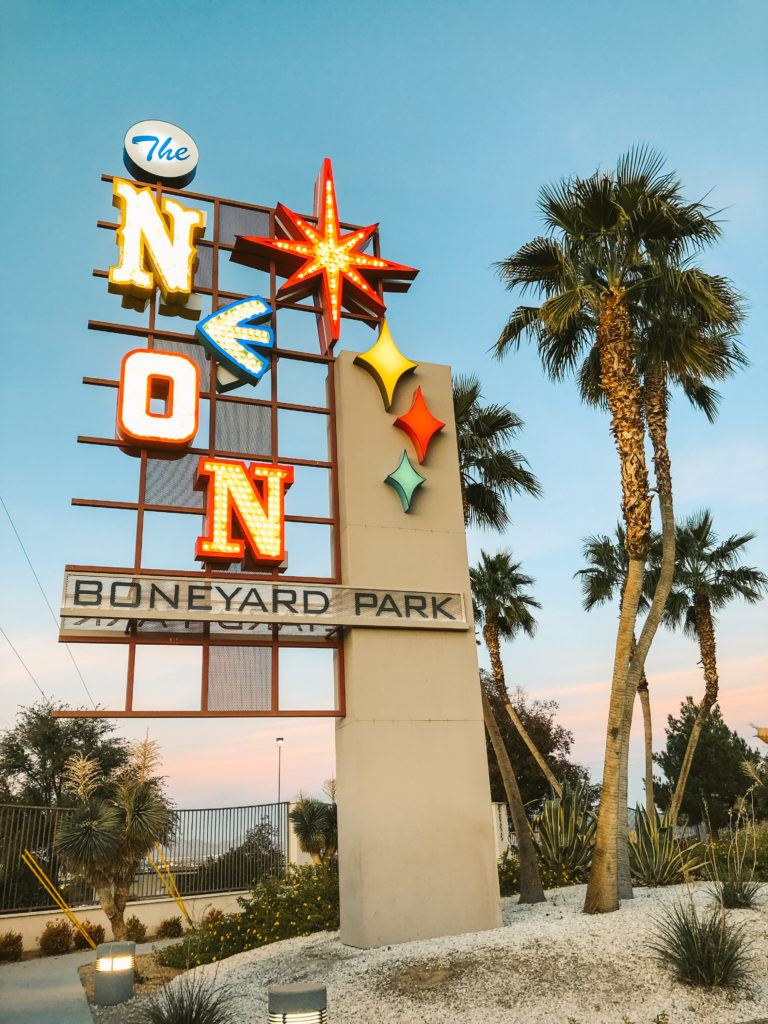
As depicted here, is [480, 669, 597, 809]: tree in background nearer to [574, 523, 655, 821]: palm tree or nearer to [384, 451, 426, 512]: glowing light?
[574, 523, 655, 821]: palm tree

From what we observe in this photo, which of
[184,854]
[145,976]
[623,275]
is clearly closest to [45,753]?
[184,854]

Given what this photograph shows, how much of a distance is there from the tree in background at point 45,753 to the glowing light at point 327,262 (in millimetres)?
20509

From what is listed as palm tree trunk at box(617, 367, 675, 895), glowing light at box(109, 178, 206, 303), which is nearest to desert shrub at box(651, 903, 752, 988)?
palm tree trunk at box(617, 367, 675, 895)

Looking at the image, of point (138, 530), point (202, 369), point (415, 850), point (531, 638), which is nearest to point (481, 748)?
point (415, 850)

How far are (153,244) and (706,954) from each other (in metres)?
14.3

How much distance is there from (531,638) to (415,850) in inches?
647

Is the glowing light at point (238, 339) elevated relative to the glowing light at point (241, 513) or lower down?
elevated

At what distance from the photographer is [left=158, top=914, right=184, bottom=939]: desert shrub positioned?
21859 millimetres

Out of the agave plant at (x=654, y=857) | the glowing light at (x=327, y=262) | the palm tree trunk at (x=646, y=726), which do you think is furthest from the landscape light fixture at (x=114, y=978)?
the palm tree trunk at (x=646, y=726)

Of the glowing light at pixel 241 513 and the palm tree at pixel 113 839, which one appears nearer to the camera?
the glowing light at pixel 241 513

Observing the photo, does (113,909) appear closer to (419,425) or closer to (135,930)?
(135,930)

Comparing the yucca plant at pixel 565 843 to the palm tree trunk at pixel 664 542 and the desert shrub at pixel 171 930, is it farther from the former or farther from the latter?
the desert shrub at pixel 171 930

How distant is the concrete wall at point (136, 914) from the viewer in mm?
20375

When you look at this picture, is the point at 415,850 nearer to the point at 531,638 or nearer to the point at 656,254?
the point at 656,254
